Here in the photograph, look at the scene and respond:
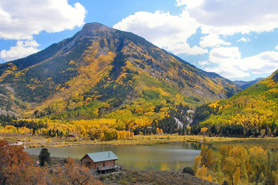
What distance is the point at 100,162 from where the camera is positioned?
178 feet

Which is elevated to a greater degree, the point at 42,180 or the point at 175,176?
the point at 42,180

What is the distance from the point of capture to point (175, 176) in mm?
51156

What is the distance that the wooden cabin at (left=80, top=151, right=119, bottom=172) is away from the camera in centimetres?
5378

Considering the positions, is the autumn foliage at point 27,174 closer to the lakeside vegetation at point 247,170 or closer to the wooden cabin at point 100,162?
the wooden cabin at point 100,162

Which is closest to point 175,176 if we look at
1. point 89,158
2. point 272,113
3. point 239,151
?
point 89,158

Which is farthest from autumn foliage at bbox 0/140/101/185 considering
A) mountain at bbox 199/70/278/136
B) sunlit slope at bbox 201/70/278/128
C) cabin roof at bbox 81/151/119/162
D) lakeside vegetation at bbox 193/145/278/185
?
sunlit slope at bbox 201/70/278/128

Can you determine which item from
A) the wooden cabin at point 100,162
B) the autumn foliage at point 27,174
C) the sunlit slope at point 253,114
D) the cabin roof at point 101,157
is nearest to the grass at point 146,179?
the wooden cabin at point 100,162

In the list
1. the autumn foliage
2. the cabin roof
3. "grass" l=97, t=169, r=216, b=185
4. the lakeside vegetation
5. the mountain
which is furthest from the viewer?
the mountain

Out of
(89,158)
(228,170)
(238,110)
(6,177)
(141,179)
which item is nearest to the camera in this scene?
(6,177)

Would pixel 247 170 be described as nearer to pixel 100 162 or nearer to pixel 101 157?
pixel 101 157

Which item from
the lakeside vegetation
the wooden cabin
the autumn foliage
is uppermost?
the autumn foliage

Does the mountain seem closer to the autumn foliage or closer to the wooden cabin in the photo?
the wooden cabin

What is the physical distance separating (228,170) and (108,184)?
33.6 m

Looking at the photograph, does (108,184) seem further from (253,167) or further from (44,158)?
(253,167)
